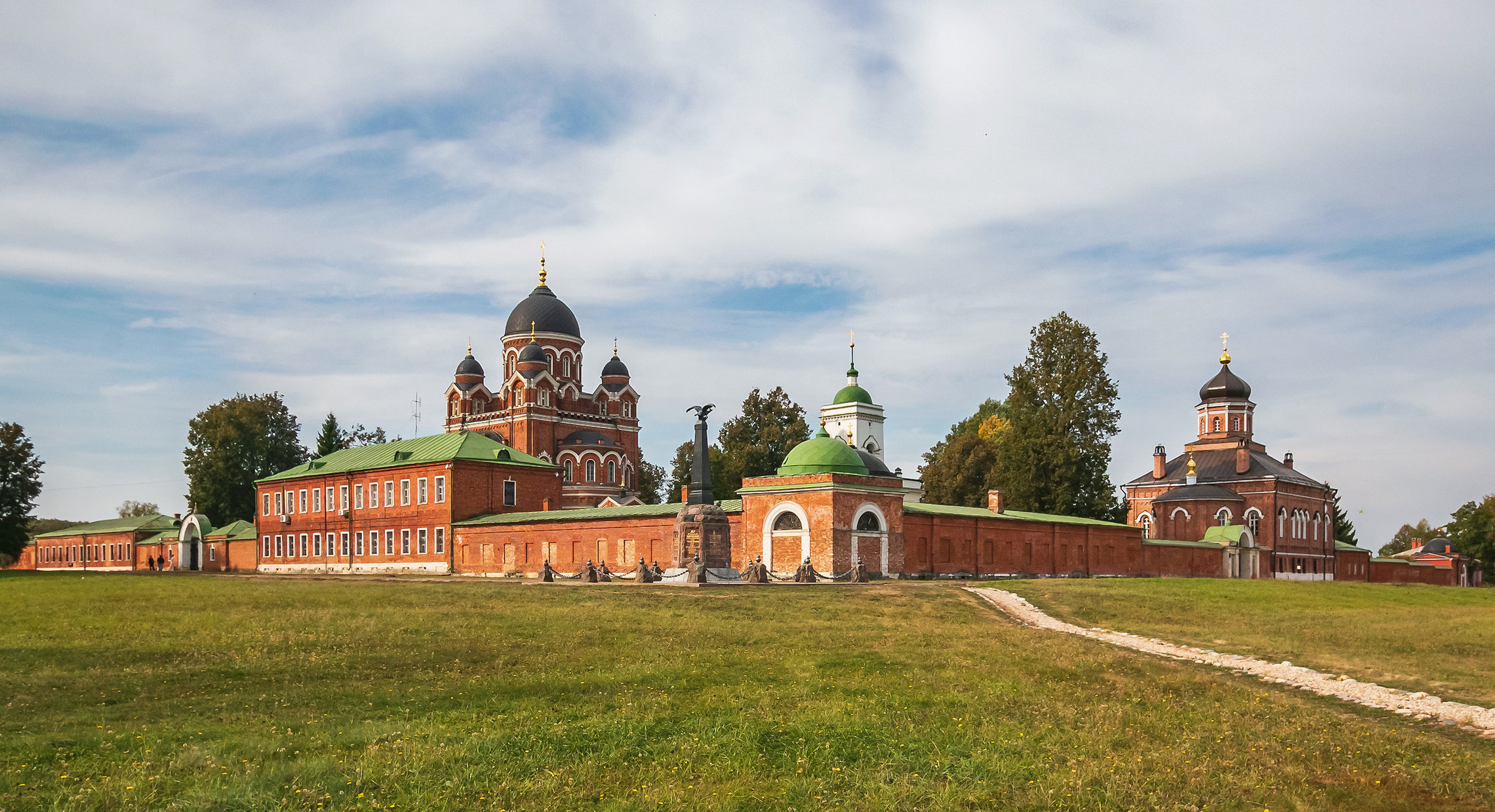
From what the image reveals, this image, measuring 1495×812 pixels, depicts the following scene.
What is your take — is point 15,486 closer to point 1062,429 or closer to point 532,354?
point 532,354

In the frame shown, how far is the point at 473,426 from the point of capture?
74.1 metres

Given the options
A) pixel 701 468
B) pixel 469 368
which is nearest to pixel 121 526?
pixel 469 368

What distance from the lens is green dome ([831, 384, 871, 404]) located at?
93.6 meters

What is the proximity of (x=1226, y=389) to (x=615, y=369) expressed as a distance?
3973 centimetres

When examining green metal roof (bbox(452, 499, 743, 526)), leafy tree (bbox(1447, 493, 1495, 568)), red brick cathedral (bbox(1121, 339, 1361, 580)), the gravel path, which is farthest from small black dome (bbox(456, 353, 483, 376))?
leafy tree (bbox(1447, 493, 1495, 568))

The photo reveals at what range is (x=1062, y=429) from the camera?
196 ft

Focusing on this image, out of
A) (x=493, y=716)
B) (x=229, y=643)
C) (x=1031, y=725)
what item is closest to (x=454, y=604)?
(x=229, y=643)

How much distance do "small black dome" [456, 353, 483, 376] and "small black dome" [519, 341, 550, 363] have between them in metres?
5.14

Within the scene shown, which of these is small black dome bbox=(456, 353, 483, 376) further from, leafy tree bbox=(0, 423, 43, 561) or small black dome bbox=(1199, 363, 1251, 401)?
small black dome bbox=(1199, 363, 1251, 401)

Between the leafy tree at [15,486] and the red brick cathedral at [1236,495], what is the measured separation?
56.7 m

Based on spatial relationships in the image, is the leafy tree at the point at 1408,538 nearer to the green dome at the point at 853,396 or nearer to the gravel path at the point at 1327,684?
the green dome at the point at 853,396

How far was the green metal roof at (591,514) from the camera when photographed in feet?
148

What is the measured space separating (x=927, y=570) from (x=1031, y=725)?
32.3 metres

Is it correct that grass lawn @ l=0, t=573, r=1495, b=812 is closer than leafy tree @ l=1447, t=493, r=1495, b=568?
Yes
